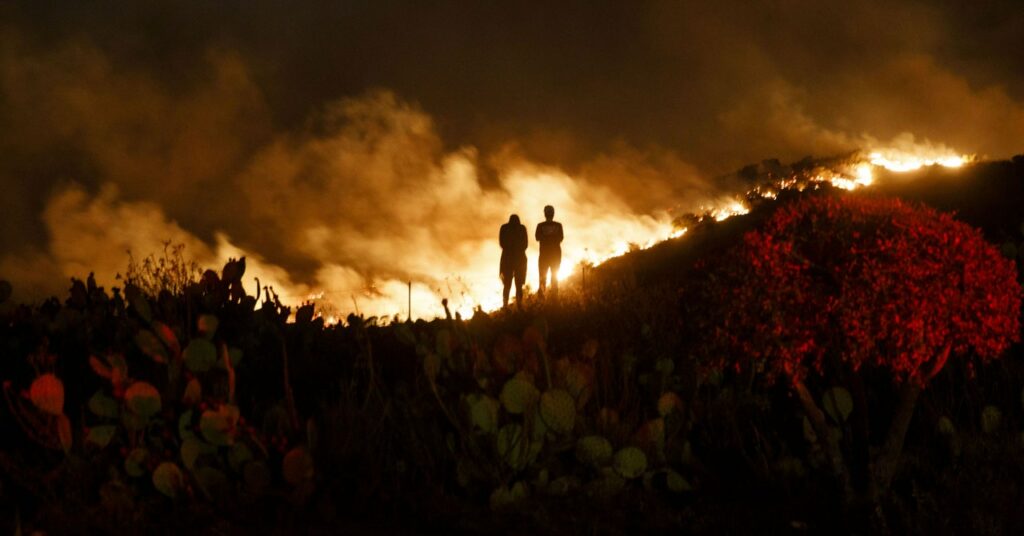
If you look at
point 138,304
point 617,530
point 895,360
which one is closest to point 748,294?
point 895,360

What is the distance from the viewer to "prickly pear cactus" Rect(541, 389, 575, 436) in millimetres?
5086

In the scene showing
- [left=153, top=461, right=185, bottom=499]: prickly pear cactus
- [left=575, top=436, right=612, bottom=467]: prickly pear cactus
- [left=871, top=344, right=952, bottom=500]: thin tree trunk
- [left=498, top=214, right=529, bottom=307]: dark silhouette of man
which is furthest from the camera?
[left=498, top=214, right=529, bottom=307]: dark silhouette of man

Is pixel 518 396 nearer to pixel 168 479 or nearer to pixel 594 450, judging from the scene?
pixel 594 450

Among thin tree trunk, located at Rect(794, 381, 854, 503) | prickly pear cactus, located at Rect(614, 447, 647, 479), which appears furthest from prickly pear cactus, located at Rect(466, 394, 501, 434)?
thin tree trunk, located at Rect(794, 381, 854, 503)

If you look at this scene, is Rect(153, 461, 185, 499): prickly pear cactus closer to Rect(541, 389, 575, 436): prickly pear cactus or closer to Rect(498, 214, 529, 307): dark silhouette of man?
Rect(541, 389, 575, 436): prickly pear cactus

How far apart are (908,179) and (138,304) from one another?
27600mm

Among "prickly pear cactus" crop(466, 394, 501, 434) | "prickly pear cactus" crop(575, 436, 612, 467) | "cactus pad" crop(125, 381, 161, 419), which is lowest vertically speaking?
"prickly pear cactus" crop(575, 436, 612, 467)

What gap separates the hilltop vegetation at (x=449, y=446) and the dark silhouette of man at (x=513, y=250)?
8967mm

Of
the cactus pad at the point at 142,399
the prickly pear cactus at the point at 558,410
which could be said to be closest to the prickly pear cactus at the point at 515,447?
the prickly pear cactus at the point at 558,410

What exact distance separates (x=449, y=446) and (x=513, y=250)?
1080 centimetres

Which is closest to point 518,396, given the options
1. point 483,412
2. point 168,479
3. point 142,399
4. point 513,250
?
point 483,412

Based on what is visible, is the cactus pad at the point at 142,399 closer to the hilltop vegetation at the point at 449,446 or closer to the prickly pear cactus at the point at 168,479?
the hilltop vegetation at the point at 449,446

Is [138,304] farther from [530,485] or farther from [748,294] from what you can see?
[748,294]

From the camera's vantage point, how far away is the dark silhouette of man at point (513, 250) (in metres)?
15.7
